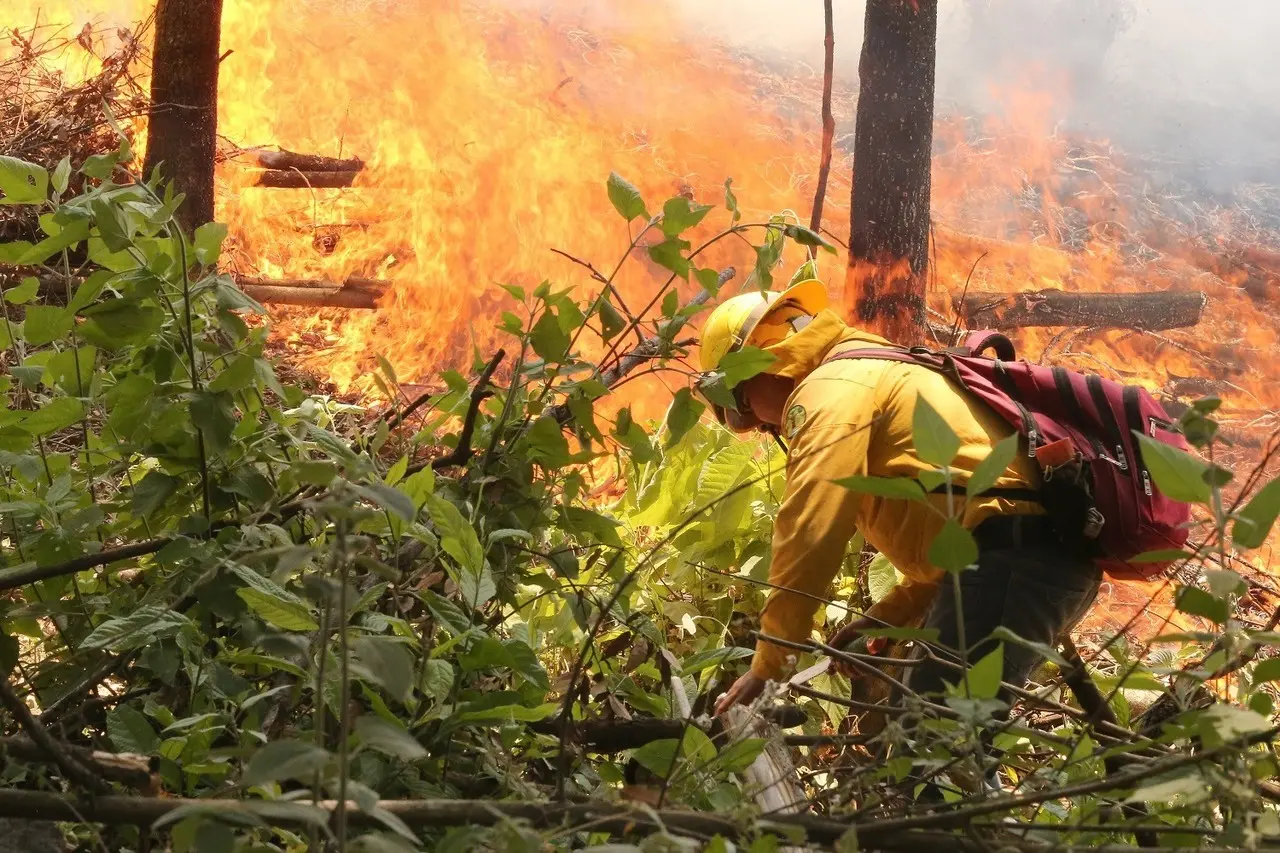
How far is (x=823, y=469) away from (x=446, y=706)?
4.77 feet

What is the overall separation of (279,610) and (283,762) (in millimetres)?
391

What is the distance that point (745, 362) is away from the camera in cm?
133

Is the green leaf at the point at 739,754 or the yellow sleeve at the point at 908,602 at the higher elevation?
the green leaf at the point at 739,754

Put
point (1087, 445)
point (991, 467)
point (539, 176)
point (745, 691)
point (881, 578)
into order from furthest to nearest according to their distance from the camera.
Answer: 1. point (539, 176)
2. point (881, 578)
3. point (1087, 445)
4. point (745, 691)
5. point (991, 467)

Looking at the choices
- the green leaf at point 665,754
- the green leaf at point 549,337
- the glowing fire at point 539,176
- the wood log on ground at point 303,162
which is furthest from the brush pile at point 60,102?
the green leaf at point 665,754

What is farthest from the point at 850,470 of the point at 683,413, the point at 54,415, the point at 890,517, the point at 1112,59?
the point at 1112,59

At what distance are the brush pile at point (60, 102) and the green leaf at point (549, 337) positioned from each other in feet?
13.4

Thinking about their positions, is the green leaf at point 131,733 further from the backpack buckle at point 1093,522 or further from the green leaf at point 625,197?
the backpack buckle at point 1093,522

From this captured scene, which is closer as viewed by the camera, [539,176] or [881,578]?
[881,578]

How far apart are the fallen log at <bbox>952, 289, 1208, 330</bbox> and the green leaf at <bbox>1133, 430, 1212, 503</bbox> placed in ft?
17.4

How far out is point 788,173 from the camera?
6.64 metres

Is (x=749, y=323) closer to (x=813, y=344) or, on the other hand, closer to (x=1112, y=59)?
(x=813, y=344)

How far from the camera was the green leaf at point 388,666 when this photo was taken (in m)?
0.61

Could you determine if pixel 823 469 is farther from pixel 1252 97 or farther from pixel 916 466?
pixel 1252 97
